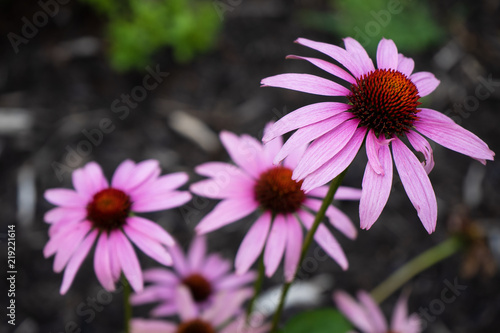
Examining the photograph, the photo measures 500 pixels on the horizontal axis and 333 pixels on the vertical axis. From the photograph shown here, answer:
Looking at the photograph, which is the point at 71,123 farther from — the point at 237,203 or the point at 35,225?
the point at 237,203

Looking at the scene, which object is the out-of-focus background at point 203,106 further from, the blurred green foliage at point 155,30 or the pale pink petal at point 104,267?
the pale pink petal at point 104,267

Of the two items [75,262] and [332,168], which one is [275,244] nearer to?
[332,168]

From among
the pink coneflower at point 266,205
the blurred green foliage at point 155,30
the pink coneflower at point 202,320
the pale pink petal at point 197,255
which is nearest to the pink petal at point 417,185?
the pink coneflower at point 266,205

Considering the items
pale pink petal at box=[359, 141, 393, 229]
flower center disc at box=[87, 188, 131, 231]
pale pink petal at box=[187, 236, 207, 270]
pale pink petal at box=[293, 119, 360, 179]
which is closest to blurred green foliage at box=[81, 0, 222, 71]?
pale pink petal at box=[187, 236, 207, 270]

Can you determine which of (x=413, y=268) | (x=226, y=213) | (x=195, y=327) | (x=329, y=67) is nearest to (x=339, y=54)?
(x=329, y=67)

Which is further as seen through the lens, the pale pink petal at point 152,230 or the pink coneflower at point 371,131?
the pale pink petal at point 152,230

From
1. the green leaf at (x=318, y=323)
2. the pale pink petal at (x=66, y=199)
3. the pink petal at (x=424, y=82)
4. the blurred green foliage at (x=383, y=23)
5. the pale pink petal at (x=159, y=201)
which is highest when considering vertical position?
the blurred green foliage at (x=383, y=23)

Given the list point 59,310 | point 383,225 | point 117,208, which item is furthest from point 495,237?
point 59,310

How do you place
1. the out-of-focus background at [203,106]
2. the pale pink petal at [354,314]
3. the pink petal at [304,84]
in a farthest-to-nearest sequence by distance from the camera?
the out-of-focus background at [203,106]
the pale pink petal at [354,314]
the pink petal at [304,84]

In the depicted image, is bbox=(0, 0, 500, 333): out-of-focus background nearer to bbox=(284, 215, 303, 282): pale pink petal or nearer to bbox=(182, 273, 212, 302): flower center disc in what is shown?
bbox=(182, 273, 212, 302): flower center disc

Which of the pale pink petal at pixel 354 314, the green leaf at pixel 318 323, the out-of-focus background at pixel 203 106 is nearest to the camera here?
the green leaf at pixel 318 323
